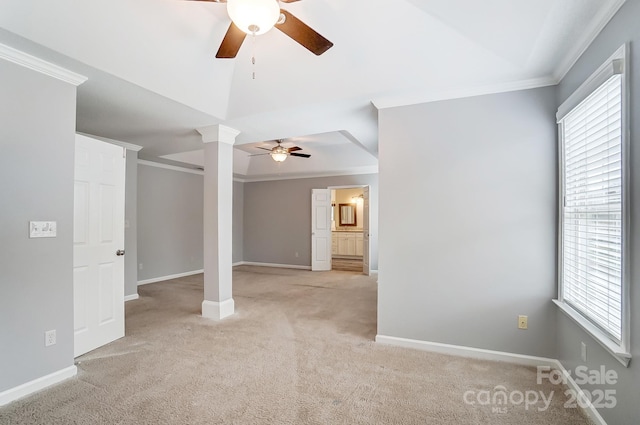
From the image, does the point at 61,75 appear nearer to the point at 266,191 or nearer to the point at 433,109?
the point at 433,109

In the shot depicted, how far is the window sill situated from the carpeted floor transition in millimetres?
560

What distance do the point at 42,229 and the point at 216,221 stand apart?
5.74 feet

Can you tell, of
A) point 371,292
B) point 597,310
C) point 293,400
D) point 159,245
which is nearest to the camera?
point 597,310

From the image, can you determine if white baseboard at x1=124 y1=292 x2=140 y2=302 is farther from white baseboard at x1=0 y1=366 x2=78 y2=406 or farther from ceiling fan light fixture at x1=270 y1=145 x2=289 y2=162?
ceiling fan light fixture at x1=270 y1=145 x2=289 y2=162

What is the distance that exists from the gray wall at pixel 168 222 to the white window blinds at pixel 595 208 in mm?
6353

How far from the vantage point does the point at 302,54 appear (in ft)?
8.75

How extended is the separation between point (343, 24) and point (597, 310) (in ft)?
8.70

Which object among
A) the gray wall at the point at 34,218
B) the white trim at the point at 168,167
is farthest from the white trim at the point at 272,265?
the gray wall at the point at 34,218

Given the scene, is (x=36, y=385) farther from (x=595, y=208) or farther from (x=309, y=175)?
(x=309, y=175)

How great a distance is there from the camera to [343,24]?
2385mm

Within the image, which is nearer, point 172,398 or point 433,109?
point 172,398

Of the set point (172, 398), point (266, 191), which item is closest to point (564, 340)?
point (172, 398)

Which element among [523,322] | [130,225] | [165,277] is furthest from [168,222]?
[523,322]

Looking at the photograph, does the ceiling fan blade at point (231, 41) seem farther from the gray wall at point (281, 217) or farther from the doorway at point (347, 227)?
the doorway at point (347, 227)
